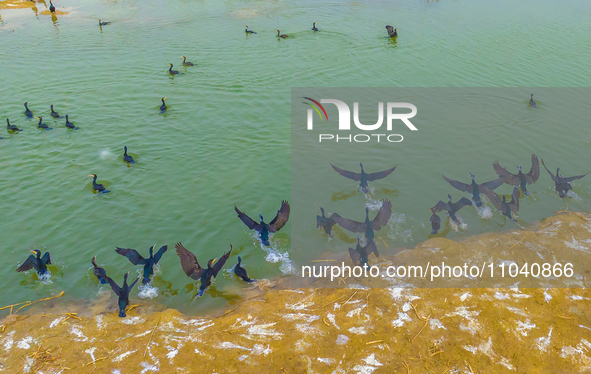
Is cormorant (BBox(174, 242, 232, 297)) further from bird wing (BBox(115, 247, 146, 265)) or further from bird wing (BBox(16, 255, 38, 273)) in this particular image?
bird wing (BBox(16, 255, 38, 273))

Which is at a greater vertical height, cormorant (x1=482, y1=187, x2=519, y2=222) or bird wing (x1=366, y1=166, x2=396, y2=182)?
bird wing (x1=366, y1=166, x2=396, y2=182)

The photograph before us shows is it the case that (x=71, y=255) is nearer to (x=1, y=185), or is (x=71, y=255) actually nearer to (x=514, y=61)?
(x=1, y=185)

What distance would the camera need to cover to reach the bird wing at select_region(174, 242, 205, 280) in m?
9.88

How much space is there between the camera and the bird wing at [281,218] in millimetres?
11133

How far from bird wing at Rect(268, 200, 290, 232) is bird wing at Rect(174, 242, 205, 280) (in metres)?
2.41

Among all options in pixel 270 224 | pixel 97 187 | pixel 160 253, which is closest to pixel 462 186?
pixel 270 224

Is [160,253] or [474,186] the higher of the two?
[474,186]

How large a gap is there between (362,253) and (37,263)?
336 inches

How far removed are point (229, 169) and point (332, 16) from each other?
20946 mm

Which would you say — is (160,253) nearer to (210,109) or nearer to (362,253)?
(362,253)

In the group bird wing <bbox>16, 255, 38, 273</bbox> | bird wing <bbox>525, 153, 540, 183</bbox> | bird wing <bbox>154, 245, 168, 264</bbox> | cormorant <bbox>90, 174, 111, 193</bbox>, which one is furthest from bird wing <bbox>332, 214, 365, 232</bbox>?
bird wing <bbox>16, 255, 38, 273</bbox>

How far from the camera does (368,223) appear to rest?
11.2 meters

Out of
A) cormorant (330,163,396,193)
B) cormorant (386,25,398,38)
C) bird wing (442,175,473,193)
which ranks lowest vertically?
bird wing (442,175,473,193)

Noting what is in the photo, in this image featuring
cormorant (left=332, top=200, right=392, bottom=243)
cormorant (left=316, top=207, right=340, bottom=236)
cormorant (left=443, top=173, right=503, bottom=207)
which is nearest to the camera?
Result: cormorant (left=332, top=200, right=392, bottom=243)
